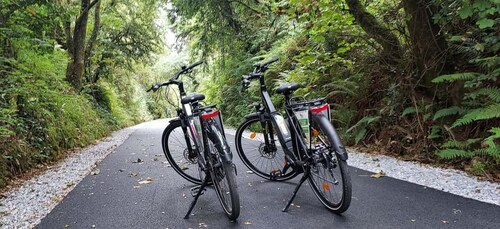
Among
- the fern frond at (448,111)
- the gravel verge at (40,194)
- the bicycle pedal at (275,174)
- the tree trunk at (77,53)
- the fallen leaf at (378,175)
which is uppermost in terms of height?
the tree trunk at (77,53)

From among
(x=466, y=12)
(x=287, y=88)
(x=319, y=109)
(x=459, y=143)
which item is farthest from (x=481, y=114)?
(x=287, y=88)

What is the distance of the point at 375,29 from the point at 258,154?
2.88m

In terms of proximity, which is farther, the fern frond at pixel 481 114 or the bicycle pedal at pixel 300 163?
the fern frond at pixel 481 114

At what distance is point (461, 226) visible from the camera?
97.2 inches

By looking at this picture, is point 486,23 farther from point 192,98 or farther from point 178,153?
point 178,153

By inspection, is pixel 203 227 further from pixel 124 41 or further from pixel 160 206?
pixel 124 41

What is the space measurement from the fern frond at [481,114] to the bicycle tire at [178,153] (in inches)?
124

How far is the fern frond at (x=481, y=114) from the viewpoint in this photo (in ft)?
12.4

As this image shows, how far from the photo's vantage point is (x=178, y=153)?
427 cm

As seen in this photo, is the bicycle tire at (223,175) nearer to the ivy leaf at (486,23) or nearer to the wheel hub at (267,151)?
the wheel hub at (267,151)

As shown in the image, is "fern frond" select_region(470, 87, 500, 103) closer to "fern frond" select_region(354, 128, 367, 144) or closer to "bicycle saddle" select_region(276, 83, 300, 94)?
"fern frond" select_region(354, 128, 367, 144)

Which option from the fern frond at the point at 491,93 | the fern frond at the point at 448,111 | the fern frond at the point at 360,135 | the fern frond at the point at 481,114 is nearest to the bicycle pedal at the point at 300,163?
the fern frond at the point at 481,114

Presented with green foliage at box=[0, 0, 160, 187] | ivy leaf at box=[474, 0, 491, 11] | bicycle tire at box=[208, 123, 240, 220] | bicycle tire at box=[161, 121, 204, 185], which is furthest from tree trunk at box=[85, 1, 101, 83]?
ivy leaf at box=[474, 0, 491, 11]

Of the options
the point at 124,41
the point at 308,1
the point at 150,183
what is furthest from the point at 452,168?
the point at 124,41
